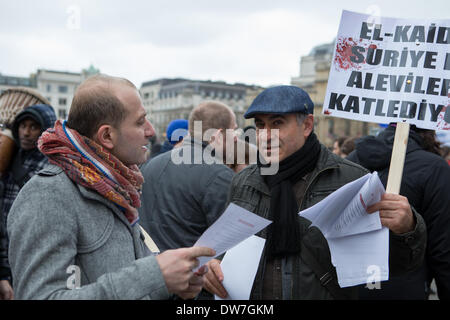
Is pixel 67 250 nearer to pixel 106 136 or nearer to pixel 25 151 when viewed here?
pixel 106 136

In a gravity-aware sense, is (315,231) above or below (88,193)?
below

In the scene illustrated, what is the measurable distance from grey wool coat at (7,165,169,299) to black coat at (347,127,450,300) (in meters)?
1.99

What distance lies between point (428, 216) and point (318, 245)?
96 centimetres

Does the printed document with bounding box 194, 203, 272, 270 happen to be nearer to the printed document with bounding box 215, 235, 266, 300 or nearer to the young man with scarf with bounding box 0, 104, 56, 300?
the printed document with bounding box 215, 235, 266, 300

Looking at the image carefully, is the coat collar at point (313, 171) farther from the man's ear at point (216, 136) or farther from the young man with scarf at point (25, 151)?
the young man with scarf at point (25, 151)

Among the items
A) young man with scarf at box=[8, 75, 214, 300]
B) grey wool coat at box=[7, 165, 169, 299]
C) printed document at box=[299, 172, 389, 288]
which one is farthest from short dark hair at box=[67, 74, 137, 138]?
printed document at box=[299, 172, 389, 288]

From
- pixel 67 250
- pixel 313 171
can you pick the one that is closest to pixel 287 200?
pixel 313 171

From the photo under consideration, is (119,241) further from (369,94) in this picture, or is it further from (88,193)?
(369,94)

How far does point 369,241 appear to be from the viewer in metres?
2.14

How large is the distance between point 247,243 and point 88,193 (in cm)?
96
